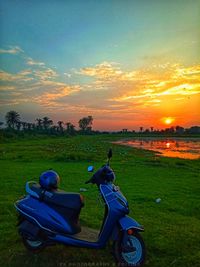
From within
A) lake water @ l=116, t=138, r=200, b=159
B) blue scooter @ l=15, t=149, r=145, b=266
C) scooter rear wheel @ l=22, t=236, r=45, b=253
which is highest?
blue scooter @ l=15, t=149, r=145, b=266

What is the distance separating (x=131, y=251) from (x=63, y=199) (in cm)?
100

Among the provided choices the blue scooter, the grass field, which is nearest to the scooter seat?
the blue scooter

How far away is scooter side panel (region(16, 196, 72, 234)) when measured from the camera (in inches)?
140

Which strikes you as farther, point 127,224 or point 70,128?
point 70,128

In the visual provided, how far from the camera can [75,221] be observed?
3.67 m

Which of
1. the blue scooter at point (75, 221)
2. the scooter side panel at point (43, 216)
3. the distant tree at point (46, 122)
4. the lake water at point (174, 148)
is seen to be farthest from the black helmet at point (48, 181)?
the distant tree at point (46, 122)

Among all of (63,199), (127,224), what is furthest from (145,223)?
(63,199)

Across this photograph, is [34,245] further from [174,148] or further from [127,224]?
[174,148]

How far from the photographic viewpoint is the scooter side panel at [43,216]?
11.7 feet

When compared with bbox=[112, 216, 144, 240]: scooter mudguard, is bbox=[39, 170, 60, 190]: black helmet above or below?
above

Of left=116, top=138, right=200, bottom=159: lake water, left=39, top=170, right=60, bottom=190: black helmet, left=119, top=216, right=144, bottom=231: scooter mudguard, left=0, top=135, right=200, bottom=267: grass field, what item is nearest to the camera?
left=119, top=216, right=144, bottom=231: scooter mudguard

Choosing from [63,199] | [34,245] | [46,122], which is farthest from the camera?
Result: [46,122]

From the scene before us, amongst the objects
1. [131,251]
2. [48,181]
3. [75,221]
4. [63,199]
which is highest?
[48,181]

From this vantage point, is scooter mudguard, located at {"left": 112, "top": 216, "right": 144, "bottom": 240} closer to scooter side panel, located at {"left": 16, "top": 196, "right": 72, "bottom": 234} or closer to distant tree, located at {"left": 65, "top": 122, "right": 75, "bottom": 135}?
scooter side panel, located at {"left": 16, "top": 196, "right": 72, "bottom": 234}
